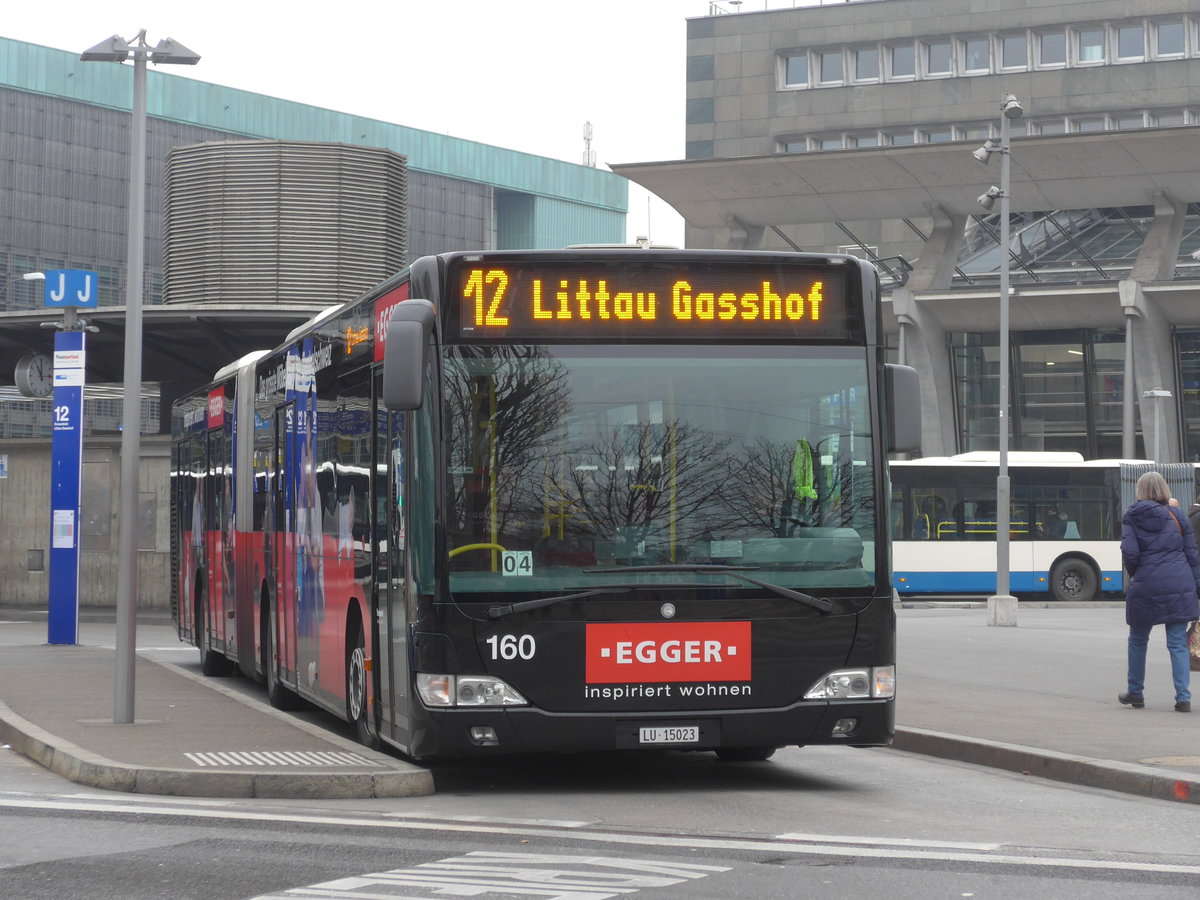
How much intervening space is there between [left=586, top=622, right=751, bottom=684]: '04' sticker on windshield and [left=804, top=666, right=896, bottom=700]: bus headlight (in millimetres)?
399

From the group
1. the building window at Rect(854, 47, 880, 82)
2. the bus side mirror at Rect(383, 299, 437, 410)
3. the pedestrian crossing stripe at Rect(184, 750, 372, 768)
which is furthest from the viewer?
the building window at Rect(854, 47, 880, 82)

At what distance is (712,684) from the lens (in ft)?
31.4

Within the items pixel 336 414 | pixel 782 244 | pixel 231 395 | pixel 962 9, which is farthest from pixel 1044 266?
pixel 336 414

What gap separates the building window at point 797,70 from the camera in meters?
83.2

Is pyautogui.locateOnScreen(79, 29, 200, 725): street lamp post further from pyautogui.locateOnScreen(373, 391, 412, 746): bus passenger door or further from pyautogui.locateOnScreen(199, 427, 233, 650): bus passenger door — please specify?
pyautogui.locateOnScreen(199, 427, 233, 650): bus passenger door

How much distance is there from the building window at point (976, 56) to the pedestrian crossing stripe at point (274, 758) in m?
73.7

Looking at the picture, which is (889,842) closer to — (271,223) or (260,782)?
(260,782)

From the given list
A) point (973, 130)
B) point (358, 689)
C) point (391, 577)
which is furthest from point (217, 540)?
point (973, 130)

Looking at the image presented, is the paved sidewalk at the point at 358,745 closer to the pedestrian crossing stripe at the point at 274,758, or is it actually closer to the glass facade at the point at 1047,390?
the pedestrian crossing stripe at the point at 274,758

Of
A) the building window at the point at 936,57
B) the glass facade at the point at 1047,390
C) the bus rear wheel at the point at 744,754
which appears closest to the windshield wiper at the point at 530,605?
the bus rear wheel at the point at 744,754

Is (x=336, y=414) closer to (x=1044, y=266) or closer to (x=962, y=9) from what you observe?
(x=1044, y=266)

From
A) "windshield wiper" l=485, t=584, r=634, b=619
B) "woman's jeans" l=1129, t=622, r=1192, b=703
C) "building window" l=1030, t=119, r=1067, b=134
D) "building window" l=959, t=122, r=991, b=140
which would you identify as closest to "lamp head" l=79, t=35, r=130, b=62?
"windshield wiper" l=485, t=584, r=634, b=619

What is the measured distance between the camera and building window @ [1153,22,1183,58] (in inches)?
3034

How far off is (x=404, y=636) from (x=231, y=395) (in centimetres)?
808
